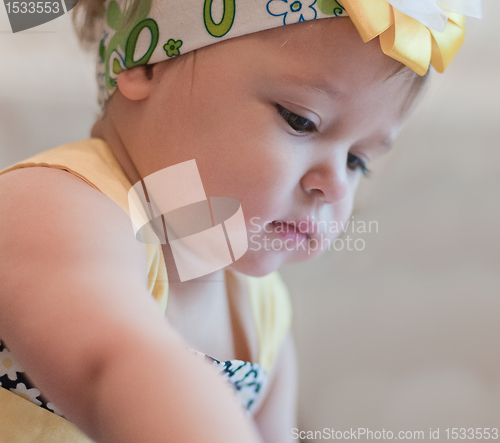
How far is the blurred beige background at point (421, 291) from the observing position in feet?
1.34

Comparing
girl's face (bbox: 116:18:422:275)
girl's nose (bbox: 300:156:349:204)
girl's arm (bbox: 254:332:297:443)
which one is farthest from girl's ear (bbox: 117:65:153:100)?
girl's arm (bbox: 254:332:297:443)

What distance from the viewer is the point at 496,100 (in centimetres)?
44

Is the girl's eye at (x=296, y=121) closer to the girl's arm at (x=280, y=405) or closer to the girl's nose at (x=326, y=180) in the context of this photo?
the girl's nose at (x=326, y=180)

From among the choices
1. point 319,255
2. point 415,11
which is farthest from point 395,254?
point 415,11

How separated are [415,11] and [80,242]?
0.22 meters

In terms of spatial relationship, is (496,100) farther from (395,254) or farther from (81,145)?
(81,145)

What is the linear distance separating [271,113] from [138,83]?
3.6 inches

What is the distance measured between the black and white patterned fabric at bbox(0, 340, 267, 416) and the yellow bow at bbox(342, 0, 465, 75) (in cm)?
20

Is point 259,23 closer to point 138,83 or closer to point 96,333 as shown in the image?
point 138,83

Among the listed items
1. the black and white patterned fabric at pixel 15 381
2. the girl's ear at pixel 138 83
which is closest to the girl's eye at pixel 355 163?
the girl's ear at pixel 138 83

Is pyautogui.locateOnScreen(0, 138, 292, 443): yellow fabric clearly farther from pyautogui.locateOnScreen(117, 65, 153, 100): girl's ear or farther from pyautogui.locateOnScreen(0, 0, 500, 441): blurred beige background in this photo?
pyautogui.locateOnScreen(0, 0, 500, 441): blurred beige background

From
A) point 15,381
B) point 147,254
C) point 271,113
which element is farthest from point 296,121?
point 15,381

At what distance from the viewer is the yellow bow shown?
0.27 metres

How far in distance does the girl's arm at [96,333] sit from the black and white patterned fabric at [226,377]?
0.05m
